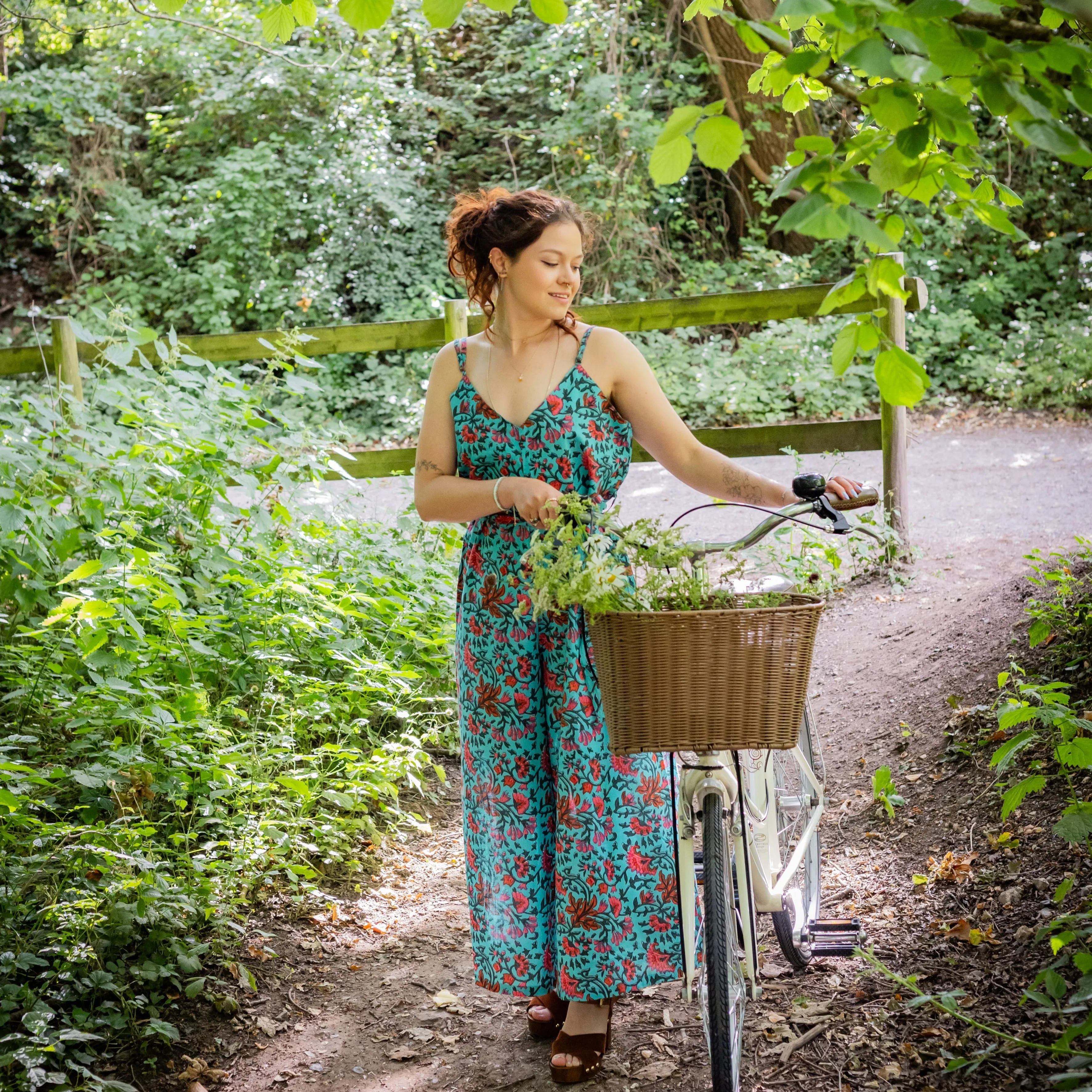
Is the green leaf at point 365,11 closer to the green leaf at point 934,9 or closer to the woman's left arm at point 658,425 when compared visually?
the green leaf at point 934,9

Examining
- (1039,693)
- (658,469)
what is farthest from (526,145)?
(1039,693)

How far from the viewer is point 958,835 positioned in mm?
3574

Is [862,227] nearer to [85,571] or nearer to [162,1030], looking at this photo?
[162,1030]

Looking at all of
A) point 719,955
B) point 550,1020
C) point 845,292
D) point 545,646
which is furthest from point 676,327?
point 719,955

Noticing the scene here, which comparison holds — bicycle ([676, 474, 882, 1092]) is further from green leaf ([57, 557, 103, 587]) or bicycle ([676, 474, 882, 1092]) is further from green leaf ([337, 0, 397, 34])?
green leaf ([57, 557, 103, 587])

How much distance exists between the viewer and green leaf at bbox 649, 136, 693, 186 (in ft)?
6.01

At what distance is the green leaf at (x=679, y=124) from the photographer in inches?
68.1

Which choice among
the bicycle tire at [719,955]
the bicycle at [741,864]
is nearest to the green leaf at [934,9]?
the bicycle at [741,864]

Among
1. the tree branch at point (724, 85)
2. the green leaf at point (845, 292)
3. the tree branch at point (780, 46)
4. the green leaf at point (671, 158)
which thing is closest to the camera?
the tree branch at point (780, 46)

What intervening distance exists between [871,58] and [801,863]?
2105 mm

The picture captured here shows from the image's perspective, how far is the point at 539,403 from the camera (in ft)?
9.09

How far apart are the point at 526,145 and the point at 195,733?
1060 centimetres

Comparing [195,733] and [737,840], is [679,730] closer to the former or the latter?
[737,840]

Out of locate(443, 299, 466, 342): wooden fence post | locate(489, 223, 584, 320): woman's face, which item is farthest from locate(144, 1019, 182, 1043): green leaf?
locate(443, 299, 466, 342): wooden fence post
